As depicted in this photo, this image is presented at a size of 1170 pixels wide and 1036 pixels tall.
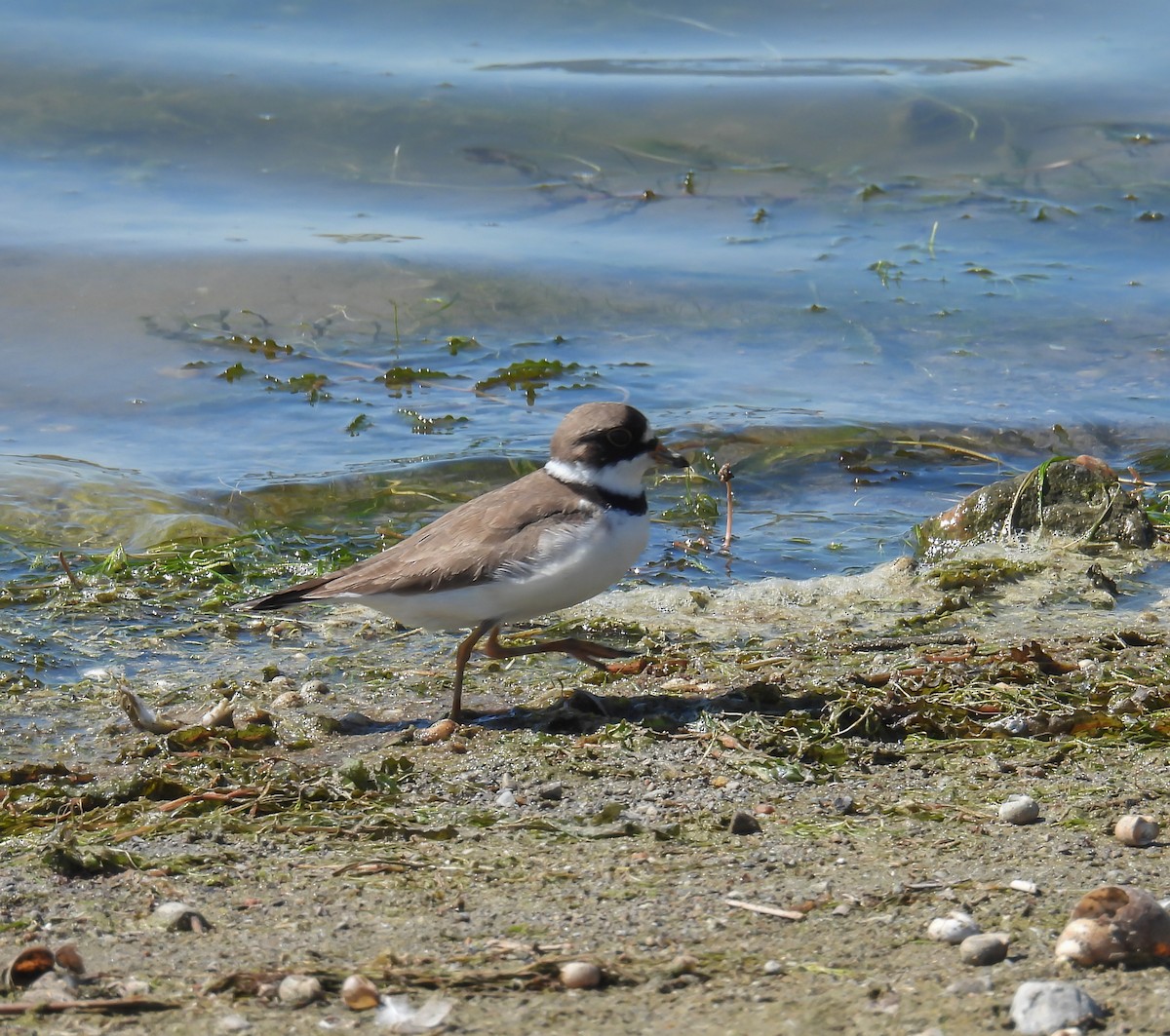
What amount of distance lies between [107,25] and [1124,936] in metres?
14.6

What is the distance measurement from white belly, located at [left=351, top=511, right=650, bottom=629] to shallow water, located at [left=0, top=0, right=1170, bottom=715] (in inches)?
65.1

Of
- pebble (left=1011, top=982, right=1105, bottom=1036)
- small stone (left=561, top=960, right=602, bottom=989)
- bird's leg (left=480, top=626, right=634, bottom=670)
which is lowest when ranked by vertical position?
bird's leg (left=480, top=626, right=634, bottom=670)

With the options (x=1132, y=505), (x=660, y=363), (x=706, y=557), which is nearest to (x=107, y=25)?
(x=660, y=363)

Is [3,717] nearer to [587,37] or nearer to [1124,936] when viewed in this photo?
[1124,936]

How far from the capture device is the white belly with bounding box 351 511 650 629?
4828 mm

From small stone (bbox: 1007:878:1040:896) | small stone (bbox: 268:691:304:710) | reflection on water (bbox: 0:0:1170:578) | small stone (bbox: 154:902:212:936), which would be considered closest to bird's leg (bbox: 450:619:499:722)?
small stone (bbox: 268:691:304:710)

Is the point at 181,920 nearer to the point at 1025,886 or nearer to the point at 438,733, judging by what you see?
the point at 438,733

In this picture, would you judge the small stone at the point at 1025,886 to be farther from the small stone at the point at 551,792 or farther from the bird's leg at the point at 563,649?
the bird's leg at the point at 563,649

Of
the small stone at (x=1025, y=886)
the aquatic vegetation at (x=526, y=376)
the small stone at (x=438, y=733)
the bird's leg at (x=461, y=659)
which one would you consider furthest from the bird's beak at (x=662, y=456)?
the aquatic vegetation at (x=526, y=376)

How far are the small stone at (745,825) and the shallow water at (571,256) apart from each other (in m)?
2.82

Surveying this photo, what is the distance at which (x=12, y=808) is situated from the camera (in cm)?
423

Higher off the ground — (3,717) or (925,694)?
(925,694)

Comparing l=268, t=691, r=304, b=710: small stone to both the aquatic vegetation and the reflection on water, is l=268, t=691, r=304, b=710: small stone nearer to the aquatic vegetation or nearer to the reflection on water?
the reflection on water

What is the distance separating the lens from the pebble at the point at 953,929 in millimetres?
3014
